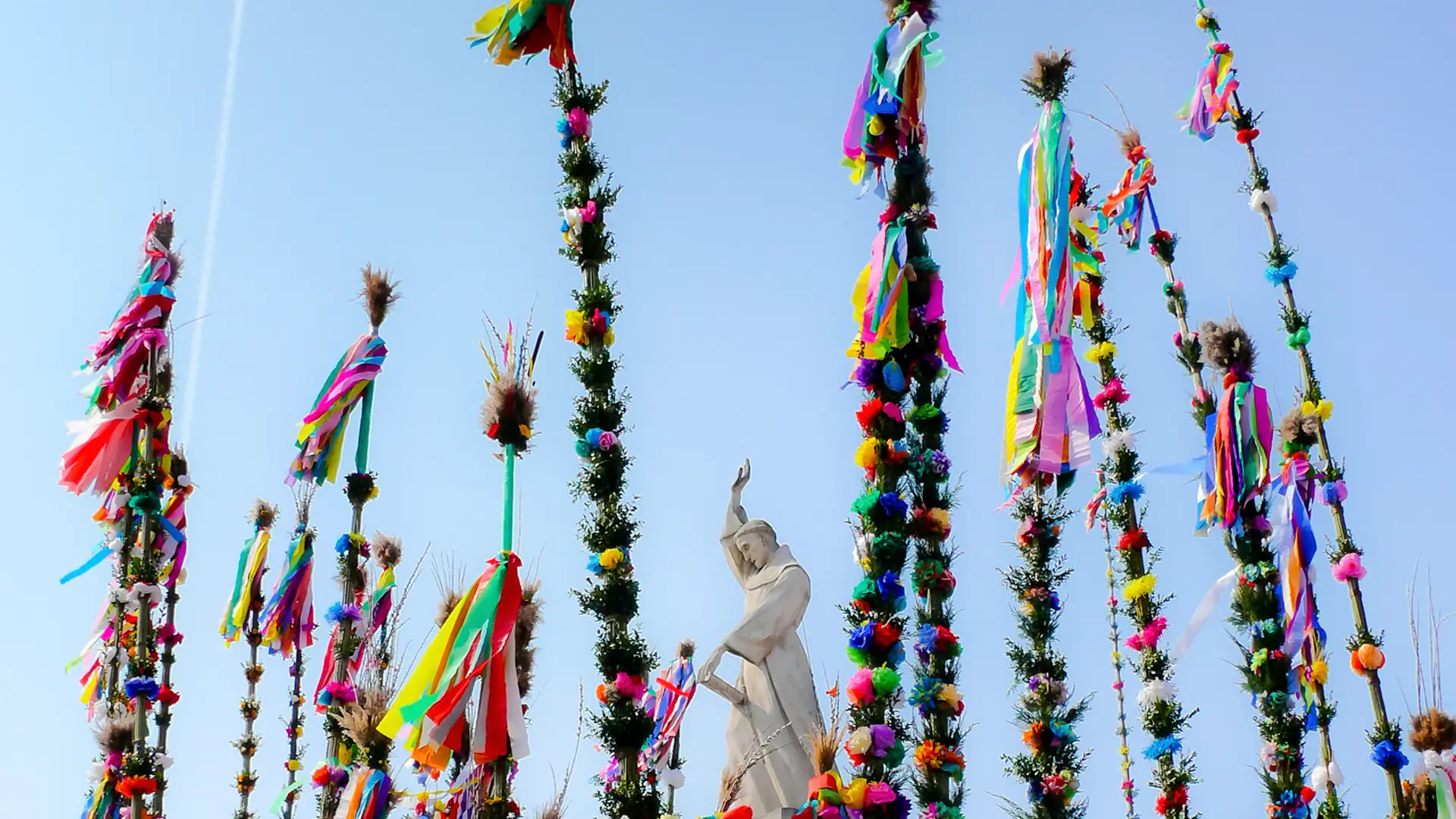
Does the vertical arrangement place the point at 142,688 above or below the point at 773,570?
below

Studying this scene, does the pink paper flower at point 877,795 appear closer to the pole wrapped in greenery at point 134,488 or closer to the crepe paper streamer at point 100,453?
the pole wrapped in greenery at point 134,488

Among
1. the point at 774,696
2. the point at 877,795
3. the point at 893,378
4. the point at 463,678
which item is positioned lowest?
the point at 877,795

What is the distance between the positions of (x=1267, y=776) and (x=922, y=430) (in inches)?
178

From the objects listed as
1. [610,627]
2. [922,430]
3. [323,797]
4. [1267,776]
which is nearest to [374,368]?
[323,797]

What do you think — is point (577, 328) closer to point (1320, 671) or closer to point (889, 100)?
point (889, 100)

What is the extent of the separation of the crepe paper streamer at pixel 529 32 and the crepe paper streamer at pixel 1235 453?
23.1 feet

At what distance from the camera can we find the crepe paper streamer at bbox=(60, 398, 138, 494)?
14.5 metres

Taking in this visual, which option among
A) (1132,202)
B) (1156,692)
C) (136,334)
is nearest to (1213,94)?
(1132,202)

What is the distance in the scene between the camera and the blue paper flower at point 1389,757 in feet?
40.4

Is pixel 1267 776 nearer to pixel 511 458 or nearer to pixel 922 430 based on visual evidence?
pixel 922 430

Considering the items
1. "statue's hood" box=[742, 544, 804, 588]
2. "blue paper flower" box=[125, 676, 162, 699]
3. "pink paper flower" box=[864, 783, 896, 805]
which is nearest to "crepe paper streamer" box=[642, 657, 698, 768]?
"statue's hood" box=[742, 544, 804, 588]

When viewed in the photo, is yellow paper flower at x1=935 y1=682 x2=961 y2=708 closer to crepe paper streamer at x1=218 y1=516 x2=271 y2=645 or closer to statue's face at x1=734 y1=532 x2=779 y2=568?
statue's face at x1=734 y1=532 x2=779 y2=568

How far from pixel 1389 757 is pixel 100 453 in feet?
39.0

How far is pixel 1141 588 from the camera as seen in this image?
14.8 m
